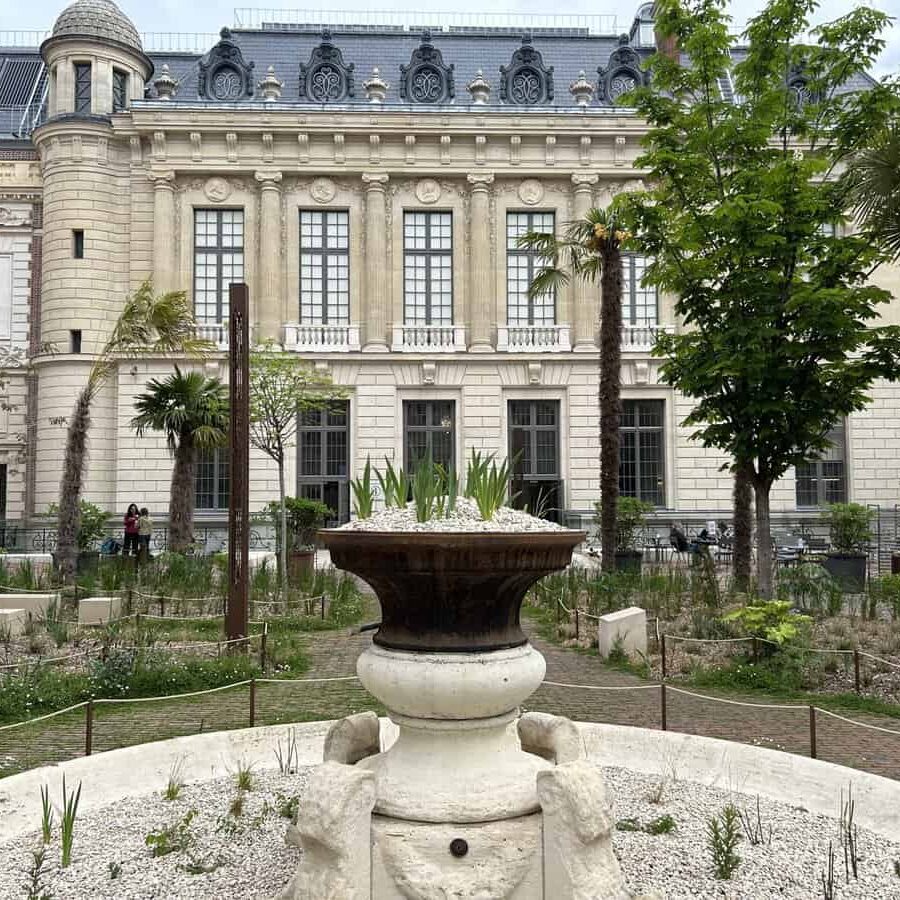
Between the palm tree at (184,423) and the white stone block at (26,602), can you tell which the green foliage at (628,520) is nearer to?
the palm tree at (184,423)

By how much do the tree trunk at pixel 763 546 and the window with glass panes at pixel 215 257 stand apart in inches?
892

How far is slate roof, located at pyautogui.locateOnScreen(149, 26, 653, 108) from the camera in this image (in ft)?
115

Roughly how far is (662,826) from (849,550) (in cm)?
1770

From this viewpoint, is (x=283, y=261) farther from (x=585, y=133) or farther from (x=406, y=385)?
(x=585, y=133)

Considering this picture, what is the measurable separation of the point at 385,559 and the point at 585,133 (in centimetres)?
3019

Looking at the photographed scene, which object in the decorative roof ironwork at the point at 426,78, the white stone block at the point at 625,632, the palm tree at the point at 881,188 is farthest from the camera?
the decorative roof ironwork at the point at 426,78

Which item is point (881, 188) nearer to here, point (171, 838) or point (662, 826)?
point (662, 826)

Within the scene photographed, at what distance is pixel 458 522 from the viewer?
4.27m

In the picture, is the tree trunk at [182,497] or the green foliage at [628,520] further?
the green foliage at [628,520]

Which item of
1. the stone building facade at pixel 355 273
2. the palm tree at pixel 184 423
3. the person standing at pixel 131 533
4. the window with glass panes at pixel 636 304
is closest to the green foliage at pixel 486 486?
the palm tree at pixel 184 423

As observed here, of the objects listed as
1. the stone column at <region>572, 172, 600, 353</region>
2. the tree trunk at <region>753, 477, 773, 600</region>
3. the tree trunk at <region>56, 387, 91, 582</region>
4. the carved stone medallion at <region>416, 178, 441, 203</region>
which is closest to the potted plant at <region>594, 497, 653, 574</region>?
the stone column at <region>572, 172, 600, 353</region>

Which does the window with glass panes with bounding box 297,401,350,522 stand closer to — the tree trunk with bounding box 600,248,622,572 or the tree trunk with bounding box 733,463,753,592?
the tree trunk with bounding box 600,248,622,572

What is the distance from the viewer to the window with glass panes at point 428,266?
31.8 metres

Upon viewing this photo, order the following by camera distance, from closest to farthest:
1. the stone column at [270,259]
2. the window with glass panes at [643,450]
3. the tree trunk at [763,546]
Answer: the tree trunk at [763,546] < the stone column at [270,259] < the window with glass panes at [643,450]
